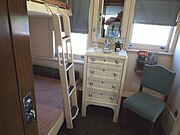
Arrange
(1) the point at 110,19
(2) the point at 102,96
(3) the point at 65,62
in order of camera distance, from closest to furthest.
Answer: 1. (3) the point at 65,62
2. (2) the point at 102,96
3. (1) the point at 110,19

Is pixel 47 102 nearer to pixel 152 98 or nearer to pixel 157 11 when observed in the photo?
pixel 152 98

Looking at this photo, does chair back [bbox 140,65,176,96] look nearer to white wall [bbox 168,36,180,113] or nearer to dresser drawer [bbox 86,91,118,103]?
white wall [bbox 168,36,180,113]

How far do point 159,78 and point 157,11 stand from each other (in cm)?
98

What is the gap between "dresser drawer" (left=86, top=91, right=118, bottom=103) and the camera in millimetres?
1988

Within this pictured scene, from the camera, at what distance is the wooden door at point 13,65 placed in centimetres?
46

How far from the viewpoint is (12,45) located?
19.5 inches

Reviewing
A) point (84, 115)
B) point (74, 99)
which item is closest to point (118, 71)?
point (74, 99)

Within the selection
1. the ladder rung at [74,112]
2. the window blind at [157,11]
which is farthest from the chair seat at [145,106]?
the window blind at [157,11]

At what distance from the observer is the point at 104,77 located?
6.29ft

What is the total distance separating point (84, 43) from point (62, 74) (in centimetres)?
108

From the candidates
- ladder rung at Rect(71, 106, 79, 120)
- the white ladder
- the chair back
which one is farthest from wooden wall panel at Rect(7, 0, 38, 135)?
the chair back

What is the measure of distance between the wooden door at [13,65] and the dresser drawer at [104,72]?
4.37 ft

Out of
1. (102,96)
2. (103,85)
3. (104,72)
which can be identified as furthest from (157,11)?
(102,96)

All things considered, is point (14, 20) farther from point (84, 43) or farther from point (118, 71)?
point (84, 43)
